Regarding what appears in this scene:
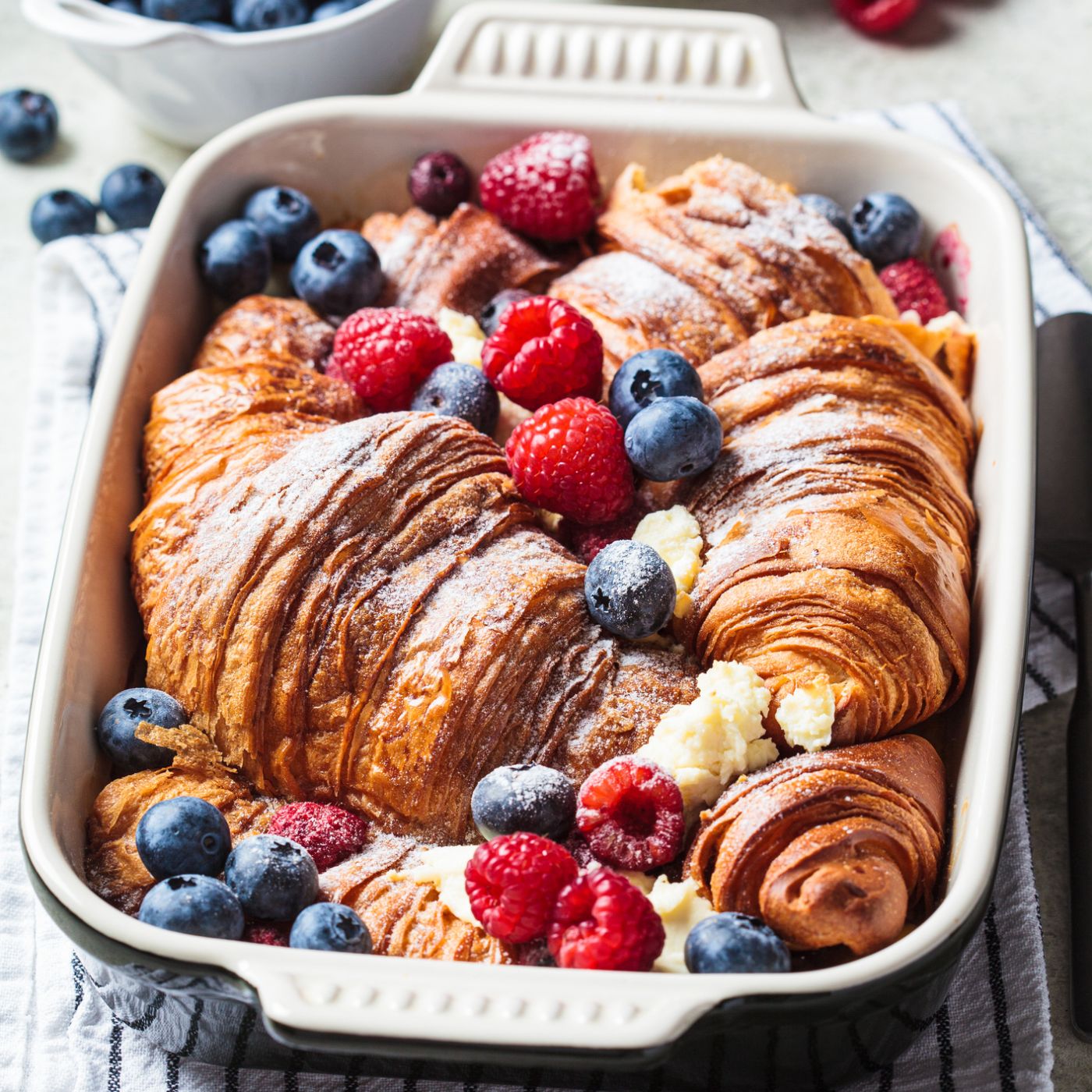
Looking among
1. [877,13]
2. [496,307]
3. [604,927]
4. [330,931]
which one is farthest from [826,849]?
[877,13]

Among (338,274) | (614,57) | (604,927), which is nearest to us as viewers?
(604,927)

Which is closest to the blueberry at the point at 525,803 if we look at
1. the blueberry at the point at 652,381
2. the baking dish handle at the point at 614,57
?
the blueberry at the point at 652,381

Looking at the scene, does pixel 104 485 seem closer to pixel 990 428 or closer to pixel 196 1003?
pixel 196 1003

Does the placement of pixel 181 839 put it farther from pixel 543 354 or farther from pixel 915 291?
pixel 915 291

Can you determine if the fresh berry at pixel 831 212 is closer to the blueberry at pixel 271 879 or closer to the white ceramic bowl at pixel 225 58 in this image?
the white ceramic bowl at pixel 225 58

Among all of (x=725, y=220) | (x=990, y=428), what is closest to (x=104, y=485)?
(x=725, y=220)

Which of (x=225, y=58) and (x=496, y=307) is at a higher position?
(x=225, y=58)
